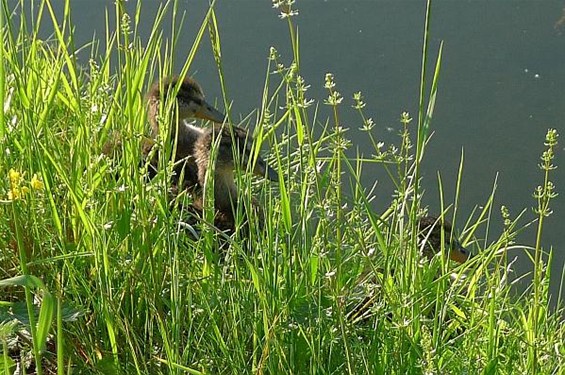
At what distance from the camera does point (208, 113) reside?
11.8 ft

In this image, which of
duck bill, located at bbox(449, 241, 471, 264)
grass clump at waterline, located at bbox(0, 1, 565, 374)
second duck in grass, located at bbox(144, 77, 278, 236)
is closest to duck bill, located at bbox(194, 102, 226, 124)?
second duck in grass, located at bbox(144, 77, 278, 236)

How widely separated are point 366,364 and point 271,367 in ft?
0.48

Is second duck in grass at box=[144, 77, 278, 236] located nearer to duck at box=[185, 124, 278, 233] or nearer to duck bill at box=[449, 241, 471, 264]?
duck at box=[185, 124, 278, 233]

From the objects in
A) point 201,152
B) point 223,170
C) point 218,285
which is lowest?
point 223,170

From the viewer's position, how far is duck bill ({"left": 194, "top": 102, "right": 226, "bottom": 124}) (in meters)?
3.56

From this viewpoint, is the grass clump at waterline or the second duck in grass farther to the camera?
the second duck in grass

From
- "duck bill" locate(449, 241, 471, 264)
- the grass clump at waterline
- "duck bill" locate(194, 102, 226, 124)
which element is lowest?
"duck bill" locate(449, 241, 471, 264)

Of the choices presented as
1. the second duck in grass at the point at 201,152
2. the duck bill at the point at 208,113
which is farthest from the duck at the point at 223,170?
the duck bill at the point at 208,113

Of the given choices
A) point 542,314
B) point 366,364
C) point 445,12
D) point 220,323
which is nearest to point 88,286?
point 220,323

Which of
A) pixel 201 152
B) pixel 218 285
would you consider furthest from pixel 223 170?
pixel 218 285

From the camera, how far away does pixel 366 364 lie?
4.84 feet

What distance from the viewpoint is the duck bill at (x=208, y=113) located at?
3.56 m

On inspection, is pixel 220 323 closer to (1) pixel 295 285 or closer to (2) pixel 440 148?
(1) pixel 295 285

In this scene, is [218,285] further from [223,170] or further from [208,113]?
[208,113]
